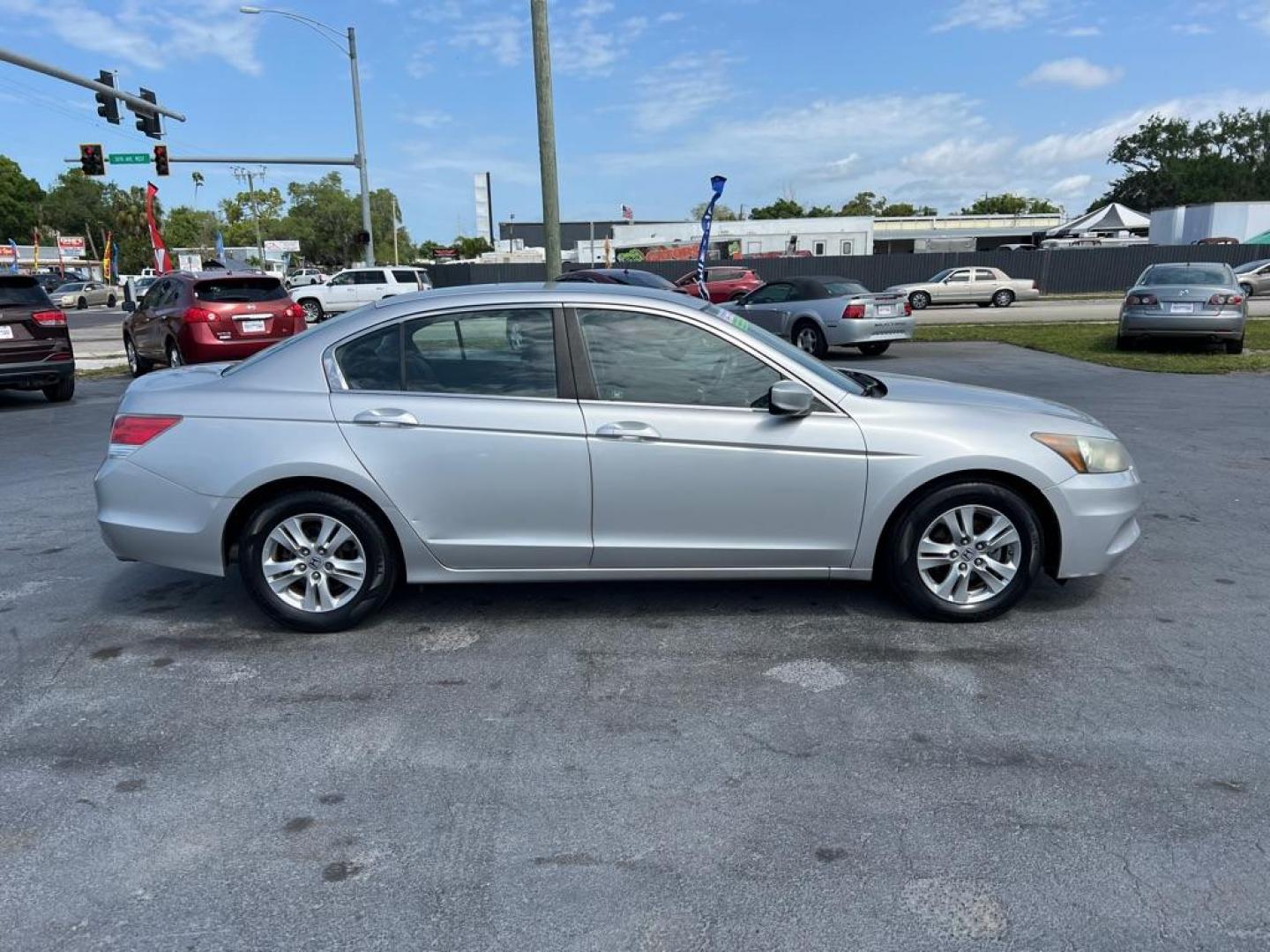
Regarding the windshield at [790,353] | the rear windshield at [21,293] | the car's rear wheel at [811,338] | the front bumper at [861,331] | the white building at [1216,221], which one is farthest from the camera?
the white building at [1216,221]

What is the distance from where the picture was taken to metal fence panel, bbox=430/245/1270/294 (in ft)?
137

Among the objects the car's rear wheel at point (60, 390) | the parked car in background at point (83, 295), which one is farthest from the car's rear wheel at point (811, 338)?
the parked car in background at point (83, 295)

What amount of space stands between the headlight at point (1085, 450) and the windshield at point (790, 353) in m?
0.92

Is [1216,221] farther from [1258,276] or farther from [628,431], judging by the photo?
[628,431]

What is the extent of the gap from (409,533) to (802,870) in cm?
242

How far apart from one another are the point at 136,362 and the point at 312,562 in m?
13.7

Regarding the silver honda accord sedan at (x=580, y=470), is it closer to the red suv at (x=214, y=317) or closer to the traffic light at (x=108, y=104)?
the red suv at (x=214, y=317)

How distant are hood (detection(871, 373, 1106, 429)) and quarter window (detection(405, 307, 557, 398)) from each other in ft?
5.61

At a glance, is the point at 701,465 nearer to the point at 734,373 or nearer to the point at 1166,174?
the point at 734,373

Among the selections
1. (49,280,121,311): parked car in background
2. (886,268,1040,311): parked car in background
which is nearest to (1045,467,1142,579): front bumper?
(886,268,1040,311): parked car in background

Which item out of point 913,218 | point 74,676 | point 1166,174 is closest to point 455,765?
point 74,676

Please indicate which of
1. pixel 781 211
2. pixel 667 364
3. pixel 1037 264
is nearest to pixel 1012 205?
pixel 781 211

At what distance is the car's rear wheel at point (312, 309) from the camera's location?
30134mm

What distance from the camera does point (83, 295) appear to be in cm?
4959
